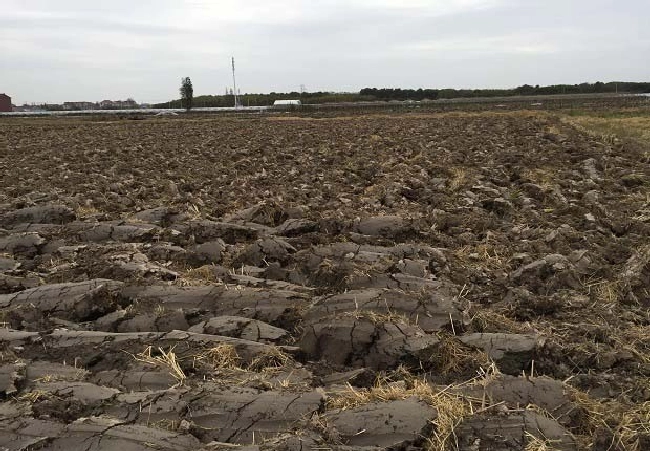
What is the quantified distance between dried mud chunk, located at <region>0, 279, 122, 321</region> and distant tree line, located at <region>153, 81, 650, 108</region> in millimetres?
Result: 111933

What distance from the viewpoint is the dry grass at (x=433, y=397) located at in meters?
3.47

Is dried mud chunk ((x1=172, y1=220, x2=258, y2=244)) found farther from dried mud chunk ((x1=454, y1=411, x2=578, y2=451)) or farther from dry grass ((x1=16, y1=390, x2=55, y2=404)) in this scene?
dried mud chunk ((x1=454, y1=411, x2=578, y2=451))

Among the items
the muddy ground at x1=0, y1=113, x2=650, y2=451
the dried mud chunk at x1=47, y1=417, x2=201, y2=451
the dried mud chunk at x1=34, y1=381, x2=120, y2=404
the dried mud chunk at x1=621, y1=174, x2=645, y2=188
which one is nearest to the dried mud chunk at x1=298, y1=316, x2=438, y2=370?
the muddy ground at x1=0, y1=113, x2=650, y2=451

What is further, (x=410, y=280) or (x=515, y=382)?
(x=410, y=280)

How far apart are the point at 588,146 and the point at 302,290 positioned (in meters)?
16.5

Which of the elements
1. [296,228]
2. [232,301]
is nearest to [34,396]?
[232,301]

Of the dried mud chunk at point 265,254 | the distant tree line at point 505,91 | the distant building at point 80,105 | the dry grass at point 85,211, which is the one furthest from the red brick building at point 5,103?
the dried mud chunk at point 265,254

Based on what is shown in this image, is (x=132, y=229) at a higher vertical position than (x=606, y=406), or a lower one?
higher

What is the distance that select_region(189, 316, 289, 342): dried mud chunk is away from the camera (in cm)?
503

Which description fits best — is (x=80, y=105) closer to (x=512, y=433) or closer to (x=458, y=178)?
(x=458, y=178)

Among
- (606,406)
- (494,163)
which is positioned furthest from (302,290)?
(494,163)

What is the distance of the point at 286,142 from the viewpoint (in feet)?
83.4

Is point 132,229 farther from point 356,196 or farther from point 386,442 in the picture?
point 386,442

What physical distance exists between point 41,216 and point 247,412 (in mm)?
7271
